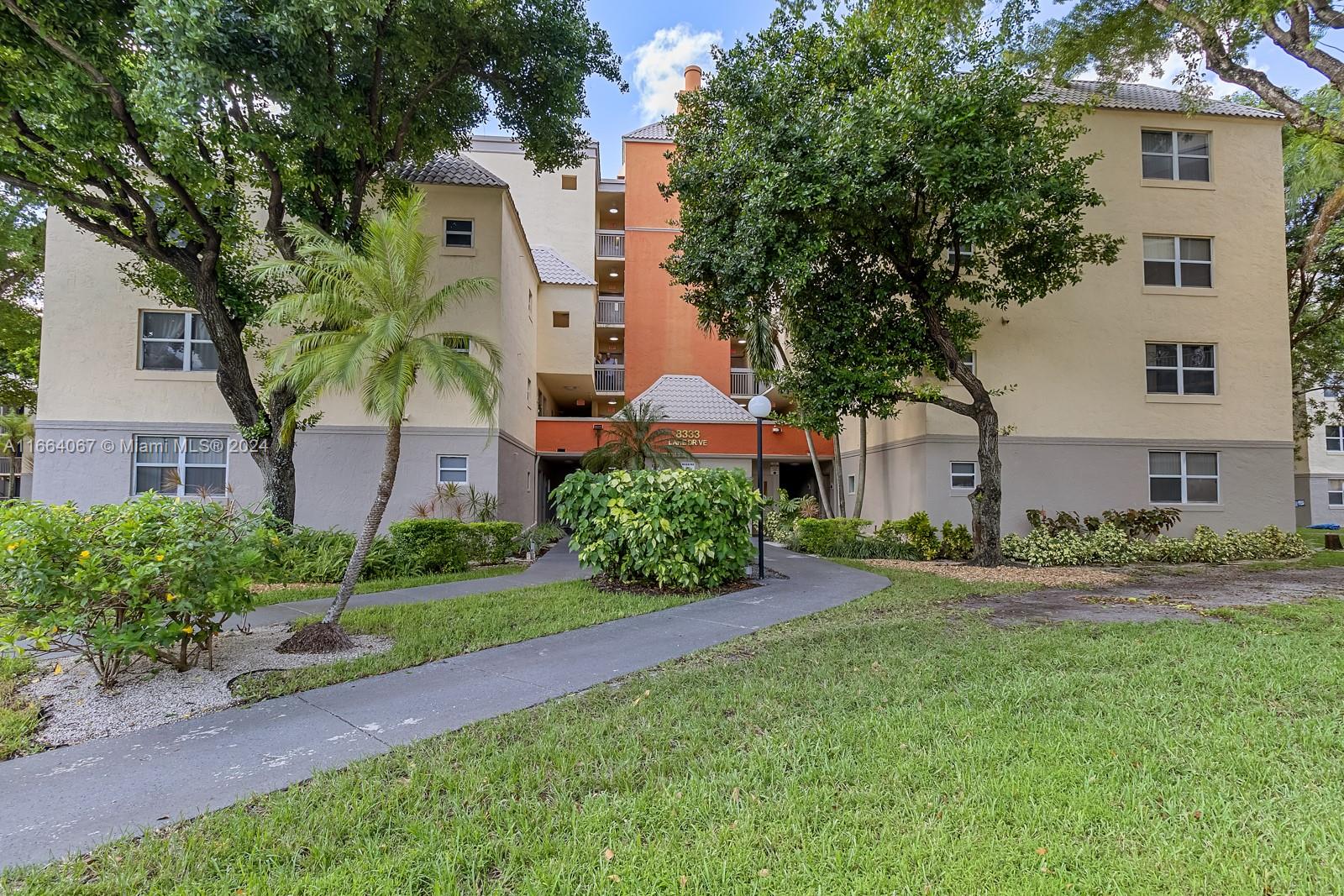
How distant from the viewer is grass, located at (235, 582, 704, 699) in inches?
227

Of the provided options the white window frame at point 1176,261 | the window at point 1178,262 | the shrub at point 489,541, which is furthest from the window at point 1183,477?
the shrub at point 489,541

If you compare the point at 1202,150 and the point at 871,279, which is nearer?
the point at 871,279

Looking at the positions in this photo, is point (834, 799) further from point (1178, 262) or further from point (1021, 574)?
point (1178, 262)

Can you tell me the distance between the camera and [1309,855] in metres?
2.79

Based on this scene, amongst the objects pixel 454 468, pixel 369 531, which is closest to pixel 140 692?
pixel 369 531

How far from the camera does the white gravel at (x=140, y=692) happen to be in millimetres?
4719

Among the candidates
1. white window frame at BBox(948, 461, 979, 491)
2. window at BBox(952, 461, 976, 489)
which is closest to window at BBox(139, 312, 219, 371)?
white window frame at BBox(948, 461, 979, 491)

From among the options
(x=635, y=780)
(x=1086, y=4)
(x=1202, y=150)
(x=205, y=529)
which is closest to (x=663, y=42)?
(x=1086, y=4)

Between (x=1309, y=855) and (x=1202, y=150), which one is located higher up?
(x=1202, y=150)

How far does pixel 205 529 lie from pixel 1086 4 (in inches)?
669

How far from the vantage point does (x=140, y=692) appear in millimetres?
5285

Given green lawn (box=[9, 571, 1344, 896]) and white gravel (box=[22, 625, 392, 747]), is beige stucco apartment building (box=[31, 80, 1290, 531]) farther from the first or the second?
green lawn (box=[9, 571, 1344, 896])

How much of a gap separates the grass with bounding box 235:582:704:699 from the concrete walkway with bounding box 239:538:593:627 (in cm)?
51

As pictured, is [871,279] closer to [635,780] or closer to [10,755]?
[635,780]
